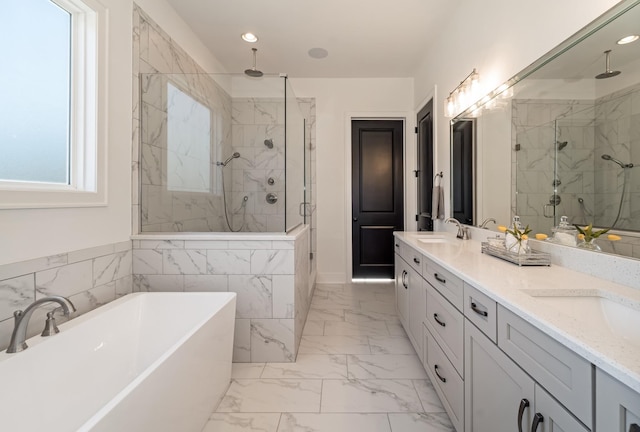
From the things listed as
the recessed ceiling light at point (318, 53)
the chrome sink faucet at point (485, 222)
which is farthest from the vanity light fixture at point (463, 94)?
the recessed ceiling light at point (318, 53)

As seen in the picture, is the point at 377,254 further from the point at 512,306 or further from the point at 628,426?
the point at 628,426

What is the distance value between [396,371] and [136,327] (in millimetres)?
1649

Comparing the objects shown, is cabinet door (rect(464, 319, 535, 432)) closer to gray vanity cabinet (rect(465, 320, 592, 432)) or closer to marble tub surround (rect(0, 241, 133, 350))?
gray vanity cabinet (rect(465, 320, 592, 432))

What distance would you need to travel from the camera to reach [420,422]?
1.47m

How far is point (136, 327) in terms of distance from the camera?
5.29ft

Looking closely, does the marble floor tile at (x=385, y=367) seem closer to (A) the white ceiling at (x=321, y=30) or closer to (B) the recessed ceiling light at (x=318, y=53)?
(A) the white ceiling at (x=321, y=30)

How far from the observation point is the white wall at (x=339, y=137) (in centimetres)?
385

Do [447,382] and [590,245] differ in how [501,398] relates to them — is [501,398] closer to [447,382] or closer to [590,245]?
[447,382]

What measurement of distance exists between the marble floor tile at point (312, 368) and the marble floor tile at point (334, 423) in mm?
339

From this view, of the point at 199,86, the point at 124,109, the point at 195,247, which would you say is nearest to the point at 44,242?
the point at 195,247

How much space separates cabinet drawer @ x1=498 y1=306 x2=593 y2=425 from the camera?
2.08ft

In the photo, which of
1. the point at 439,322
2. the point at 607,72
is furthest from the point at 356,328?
the point at 607,72

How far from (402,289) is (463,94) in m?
1.68

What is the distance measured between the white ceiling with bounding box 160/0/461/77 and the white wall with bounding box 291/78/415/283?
246 mm
